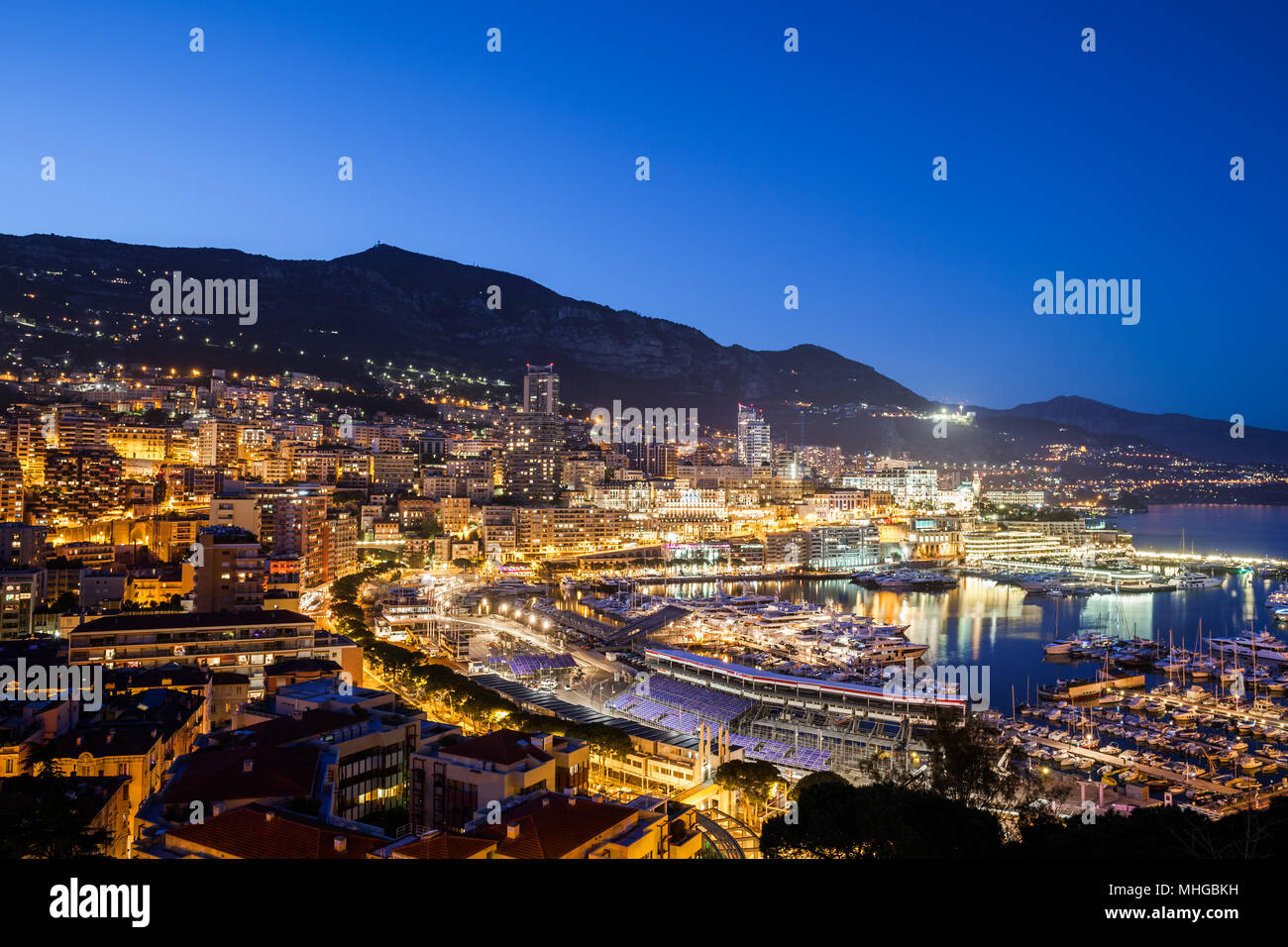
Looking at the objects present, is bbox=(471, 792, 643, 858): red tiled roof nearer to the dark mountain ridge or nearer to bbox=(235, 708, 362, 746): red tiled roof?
bbox=(235, 708, 362, 746): red tiled roof

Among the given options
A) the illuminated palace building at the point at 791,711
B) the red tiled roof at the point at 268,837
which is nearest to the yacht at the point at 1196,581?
the illuminated palace building at the point at 791,711

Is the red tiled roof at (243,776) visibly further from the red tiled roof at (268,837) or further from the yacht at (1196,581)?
the yacht at (1196,581)

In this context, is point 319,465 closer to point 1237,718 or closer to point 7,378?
point 7,378

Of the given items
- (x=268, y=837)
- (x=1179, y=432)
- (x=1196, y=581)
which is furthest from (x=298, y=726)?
(x=1179, y=432)

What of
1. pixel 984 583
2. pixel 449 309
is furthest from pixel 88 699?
pixel 449 309

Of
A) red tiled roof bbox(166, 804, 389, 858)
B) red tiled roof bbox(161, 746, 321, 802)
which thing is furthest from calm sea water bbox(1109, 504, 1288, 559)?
red tiled roof bbox(166, 804, 389, 858)

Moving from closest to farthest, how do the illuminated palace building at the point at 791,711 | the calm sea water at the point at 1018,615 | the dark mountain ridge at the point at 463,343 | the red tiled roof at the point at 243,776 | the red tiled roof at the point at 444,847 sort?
the red tiled roof at the point at 444,847 < the red tiled roof at the point at 243,776 < the illuminated palace building at the point at 791,711 < the calm sea water at the point at 1018,615 < the dark mountain ridge at the point at 463,343
